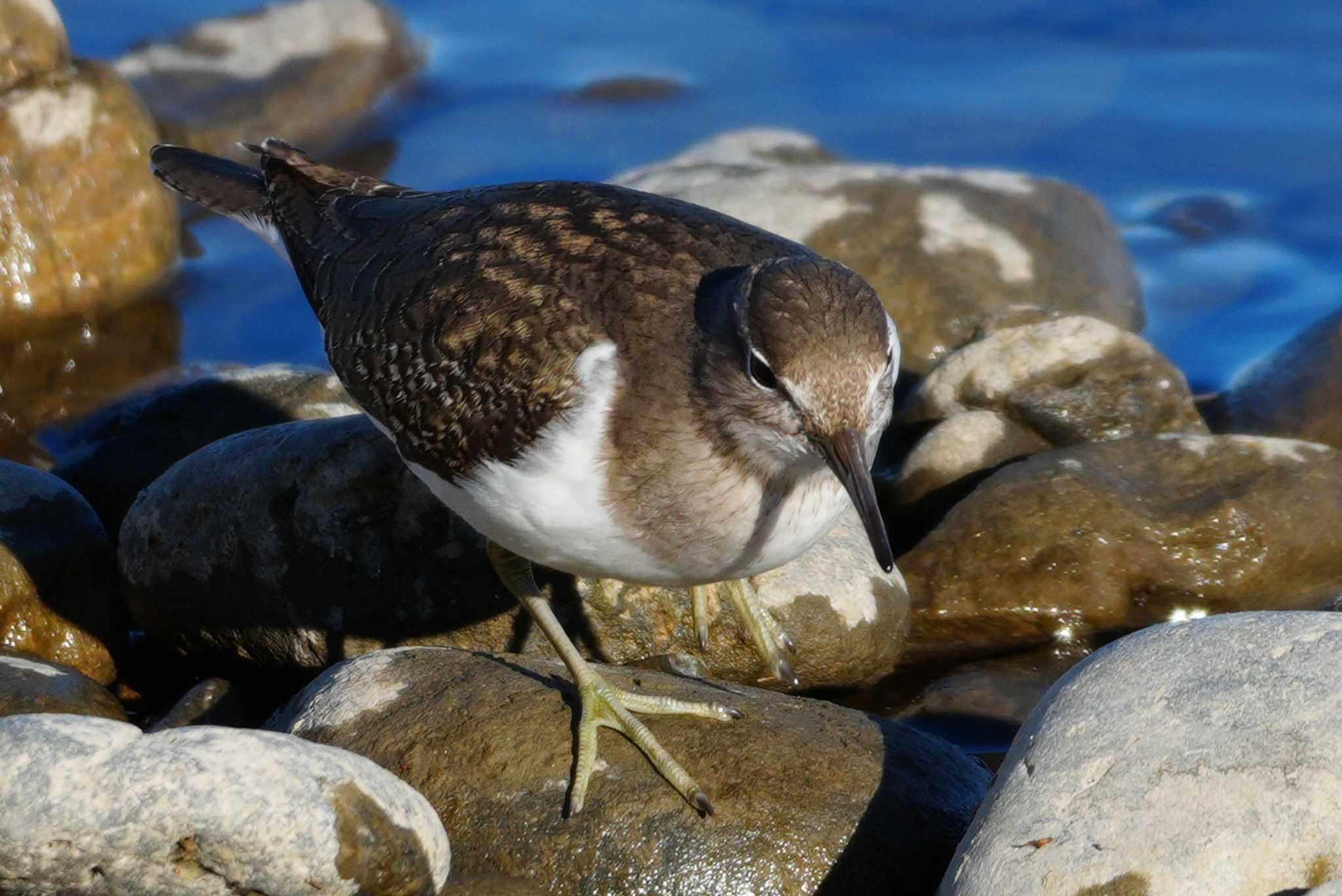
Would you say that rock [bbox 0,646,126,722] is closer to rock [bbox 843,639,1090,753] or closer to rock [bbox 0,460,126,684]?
rock [bbox 0,460,126,684]

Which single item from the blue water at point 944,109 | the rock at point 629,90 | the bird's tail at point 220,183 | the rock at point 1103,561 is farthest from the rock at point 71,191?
the rock at point 1103,561

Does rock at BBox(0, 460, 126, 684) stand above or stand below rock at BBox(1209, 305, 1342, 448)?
above

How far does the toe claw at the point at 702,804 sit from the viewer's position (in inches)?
189

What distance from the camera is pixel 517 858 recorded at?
4777mm

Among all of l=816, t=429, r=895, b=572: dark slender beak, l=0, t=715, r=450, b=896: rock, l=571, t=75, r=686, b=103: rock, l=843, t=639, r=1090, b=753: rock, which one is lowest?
l=843, t=639, r=1090, b=753: rock

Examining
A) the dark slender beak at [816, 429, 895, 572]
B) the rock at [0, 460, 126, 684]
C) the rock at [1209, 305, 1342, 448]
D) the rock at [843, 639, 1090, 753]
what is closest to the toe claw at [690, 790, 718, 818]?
the dark slender beak at [816, 429, 895, 572]

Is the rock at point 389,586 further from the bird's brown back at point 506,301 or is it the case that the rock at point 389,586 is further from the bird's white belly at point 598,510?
the bird's white belly at point 598,510

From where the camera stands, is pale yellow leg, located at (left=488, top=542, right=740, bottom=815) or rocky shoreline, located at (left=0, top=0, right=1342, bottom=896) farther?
pale yellow leg, located at (left=488, top=542, right=740, bottom=815)

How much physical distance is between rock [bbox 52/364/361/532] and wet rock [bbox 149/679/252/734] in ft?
5.66

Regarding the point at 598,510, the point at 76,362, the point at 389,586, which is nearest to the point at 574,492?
the point at 598,510

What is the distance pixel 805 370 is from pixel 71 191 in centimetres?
624

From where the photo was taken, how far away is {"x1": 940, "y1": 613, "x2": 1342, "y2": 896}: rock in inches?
155

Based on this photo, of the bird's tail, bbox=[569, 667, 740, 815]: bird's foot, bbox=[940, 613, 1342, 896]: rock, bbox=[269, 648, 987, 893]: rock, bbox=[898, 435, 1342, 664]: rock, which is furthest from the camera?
the bird's tail

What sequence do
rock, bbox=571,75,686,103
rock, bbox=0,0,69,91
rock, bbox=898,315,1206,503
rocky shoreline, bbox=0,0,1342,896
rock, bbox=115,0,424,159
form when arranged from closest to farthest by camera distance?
rocky shoreline, bbox=0,0,1342,896, rock, bbox=898,315,1206,503, rock, bbox=0,0,69,91, rock, bbox=115,0,424,159, rock, bbox=571,75,686,103
